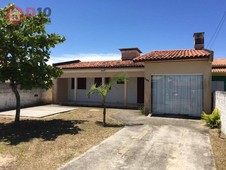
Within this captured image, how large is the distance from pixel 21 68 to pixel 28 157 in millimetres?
4832

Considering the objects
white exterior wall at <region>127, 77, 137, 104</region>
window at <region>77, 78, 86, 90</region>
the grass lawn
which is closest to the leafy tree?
the grass lawn

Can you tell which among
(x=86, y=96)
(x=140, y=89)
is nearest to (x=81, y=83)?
(x=86, y=96)

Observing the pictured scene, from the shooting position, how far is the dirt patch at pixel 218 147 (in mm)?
6277

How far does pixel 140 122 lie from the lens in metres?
12.3

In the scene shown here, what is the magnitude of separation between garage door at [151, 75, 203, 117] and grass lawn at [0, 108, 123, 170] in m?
3.95

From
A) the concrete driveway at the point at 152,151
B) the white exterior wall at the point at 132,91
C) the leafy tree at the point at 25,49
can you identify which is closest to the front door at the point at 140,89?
the white exterior wall at the point at 132,91

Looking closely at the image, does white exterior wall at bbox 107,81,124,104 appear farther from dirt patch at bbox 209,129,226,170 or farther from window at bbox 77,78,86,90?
dirt patch at bbox 209,129,226,170

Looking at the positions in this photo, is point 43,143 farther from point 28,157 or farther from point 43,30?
point 43,30

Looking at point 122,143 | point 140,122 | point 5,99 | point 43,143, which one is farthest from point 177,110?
point 5,99

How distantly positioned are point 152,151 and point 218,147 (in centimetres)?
227

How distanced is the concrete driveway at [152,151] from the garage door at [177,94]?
2.98m

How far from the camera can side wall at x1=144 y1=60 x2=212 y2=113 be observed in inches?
531

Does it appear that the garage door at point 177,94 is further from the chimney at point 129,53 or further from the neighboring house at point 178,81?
the chimney at point 129,53
